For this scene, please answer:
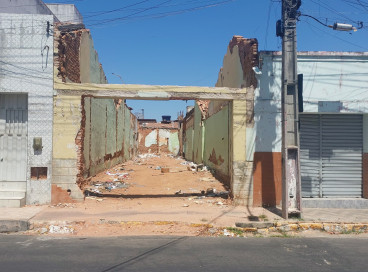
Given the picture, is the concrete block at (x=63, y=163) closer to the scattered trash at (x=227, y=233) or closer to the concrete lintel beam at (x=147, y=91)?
the concrete lintel beam at (x=147, y=91)

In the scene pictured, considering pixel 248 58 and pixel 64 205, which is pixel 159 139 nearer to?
pixel 248 58

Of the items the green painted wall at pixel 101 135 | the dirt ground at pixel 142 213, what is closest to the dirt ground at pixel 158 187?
the dirt ground at pixel 142 213

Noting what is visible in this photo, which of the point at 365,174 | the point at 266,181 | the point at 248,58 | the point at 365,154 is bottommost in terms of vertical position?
the point at 266,181

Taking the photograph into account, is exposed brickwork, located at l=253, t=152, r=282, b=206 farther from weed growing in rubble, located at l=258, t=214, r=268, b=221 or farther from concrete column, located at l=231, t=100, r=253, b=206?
weed growing in rubble, located at l=258, t=214, r=268, b=221

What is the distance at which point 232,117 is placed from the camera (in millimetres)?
9898

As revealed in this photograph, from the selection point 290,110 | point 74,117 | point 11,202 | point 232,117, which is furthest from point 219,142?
point 11,202

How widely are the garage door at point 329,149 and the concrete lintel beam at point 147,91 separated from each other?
2.43m

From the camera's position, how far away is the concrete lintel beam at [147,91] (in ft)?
31.1

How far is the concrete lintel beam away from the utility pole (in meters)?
1.58

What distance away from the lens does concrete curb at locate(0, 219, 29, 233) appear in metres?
7.32

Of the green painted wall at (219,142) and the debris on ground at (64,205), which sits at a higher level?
the green painted wall at (219,142)

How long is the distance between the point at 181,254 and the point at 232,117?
5.14 meters

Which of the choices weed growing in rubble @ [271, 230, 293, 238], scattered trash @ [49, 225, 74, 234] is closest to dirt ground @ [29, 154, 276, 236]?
scattered trash @ [49, 225, 74, 234]

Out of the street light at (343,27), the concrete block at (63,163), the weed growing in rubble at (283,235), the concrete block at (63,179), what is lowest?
the weed growing in rubble at (283,235)
